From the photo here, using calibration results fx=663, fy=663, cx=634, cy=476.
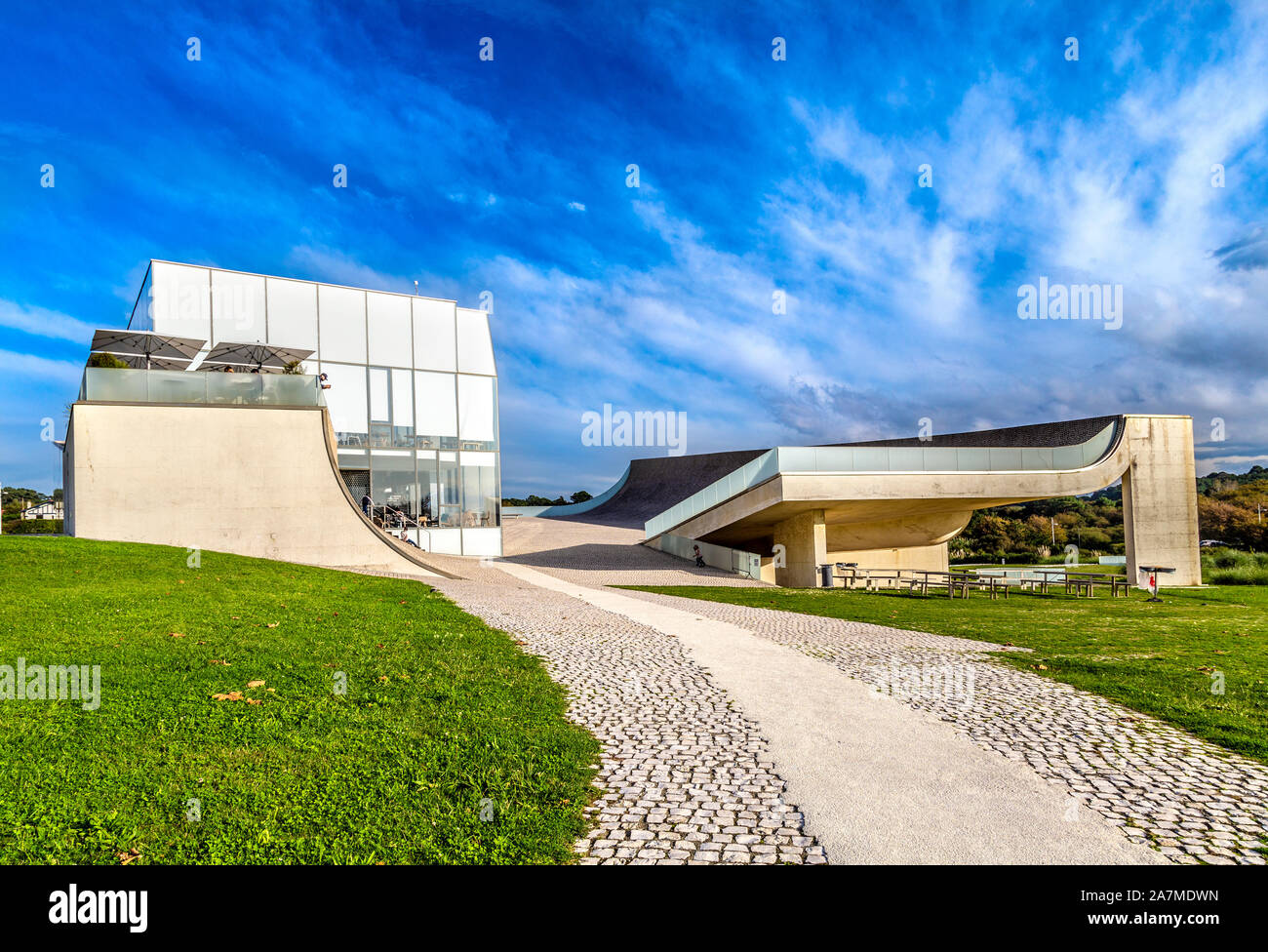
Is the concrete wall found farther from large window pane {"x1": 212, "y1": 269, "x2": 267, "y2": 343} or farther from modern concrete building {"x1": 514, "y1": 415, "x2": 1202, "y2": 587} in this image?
large window pane {"x1": 212, "y1": 269, "x2": 267, "y2": 343}

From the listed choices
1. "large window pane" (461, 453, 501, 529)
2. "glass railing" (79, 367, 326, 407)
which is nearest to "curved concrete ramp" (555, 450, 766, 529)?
"large window pane" (461, 453, 501, 529)

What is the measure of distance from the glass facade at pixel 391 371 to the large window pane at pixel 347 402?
40mm

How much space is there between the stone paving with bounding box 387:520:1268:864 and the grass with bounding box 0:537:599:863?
43cm

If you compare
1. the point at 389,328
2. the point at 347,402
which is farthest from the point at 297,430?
the point at 389,328

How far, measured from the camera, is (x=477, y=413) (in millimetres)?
29672

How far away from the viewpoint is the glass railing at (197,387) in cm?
1822

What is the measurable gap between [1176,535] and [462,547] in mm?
26416

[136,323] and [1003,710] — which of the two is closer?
[1003,710]

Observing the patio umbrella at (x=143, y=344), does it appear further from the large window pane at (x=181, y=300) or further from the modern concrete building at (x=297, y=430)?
the large window pane at (x=181, y=300)

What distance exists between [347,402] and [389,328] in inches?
148
